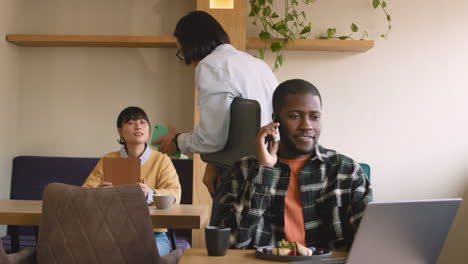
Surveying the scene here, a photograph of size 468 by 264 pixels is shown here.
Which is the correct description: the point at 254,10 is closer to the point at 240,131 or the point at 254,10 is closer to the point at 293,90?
the point at 240,131

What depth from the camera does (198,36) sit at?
2330mm

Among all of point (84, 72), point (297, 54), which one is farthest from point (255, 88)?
point (84, 72)

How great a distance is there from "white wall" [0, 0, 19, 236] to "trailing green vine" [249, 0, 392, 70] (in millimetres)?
1657

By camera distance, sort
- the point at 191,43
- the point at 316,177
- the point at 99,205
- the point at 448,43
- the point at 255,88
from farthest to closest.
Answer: the point at 448,43 → the point at 191,43 → the point at 255,88 → the point at 99,205 → the point at 316,177

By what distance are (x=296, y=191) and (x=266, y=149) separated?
14cm

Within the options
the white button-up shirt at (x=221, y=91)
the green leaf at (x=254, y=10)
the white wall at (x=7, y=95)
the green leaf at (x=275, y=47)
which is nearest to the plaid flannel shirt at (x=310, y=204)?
the white button-up shirt at (x=221, y=91)

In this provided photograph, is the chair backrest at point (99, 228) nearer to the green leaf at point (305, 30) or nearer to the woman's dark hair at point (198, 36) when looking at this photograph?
the woman's dark hair at point (198, 36)

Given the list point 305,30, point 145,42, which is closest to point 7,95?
point 145,42

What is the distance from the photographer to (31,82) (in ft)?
13.6

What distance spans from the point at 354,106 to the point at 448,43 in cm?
76

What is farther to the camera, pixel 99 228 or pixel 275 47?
pixel 275 47

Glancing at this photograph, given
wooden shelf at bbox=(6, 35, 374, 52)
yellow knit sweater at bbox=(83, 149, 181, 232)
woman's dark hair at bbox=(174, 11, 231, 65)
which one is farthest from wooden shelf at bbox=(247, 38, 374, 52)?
woman's dark hair at bbox=(174, 11, 231, 65)

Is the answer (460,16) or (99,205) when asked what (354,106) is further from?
(99,205)

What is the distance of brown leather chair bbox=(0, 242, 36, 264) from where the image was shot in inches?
81.0
